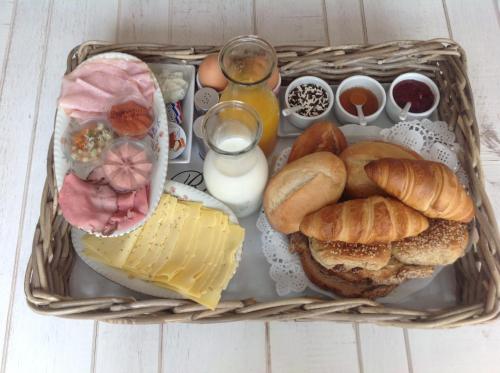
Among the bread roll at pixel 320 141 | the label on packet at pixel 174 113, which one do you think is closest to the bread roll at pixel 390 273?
the bread roll at pixel 320 141

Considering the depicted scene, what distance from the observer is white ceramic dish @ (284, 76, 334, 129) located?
1.05 meters

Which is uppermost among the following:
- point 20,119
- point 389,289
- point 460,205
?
point 20,119

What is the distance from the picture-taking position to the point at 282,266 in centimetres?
95

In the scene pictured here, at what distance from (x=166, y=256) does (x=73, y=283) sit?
20 centimetres

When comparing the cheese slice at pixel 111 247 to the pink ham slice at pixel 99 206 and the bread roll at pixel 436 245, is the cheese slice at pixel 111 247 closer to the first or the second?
the pink ham slice at pixel 99 206

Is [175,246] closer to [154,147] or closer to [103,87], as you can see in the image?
[154,147]

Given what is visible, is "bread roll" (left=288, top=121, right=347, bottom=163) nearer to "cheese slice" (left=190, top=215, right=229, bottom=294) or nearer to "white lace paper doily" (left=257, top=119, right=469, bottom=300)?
"white lace paper doily" (left=257, top=119, right=469, bottom=300)

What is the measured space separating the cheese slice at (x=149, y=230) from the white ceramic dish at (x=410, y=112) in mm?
521

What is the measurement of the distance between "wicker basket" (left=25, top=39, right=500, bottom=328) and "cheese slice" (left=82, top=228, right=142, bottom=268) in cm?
5

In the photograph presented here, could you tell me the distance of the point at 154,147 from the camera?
990 mm

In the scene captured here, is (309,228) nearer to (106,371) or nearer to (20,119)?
(106,371)

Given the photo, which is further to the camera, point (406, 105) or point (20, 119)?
point (20, 119)

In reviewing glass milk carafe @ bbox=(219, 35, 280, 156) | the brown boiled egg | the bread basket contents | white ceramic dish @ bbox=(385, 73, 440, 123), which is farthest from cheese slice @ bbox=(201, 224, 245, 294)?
white ceramic dish @ bbox=(385, 73, 440, 123)

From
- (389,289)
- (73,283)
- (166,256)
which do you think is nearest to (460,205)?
(389,289)
